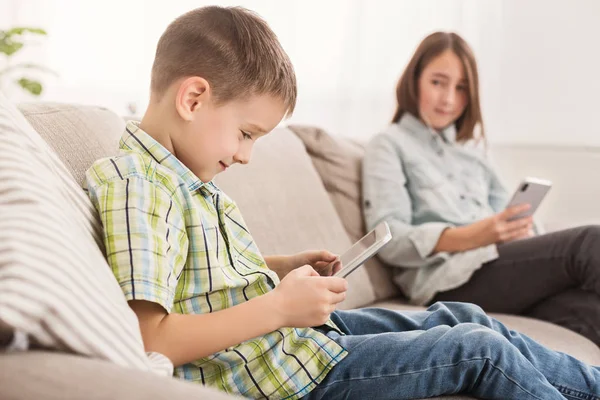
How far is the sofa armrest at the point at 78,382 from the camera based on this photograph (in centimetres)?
71

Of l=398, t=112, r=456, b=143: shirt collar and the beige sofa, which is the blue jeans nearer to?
the beige sofa

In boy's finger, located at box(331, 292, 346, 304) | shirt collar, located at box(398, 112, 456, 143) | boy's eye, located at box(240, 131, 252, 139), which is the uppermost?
boy's eye, located at box(240, 131, 252, 139)

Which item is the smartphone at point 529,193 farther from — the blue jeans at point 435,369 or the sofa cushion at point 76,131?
the sofa cushion at point 76,131

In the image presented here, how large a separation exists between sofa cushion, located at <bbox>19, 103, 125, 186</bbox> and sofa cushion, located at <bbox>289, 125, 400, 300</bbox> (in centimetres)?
88

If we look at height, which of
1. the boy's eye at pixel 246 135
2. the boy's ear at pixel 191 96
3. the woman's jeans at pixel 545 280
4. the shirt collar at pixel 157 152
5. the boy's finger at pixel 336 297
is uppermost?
the boy's ear at pixel 191 96

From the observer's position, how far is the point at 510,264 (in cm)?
222

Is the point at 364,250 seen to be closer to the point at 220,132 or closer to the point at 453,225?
the point at 220,132

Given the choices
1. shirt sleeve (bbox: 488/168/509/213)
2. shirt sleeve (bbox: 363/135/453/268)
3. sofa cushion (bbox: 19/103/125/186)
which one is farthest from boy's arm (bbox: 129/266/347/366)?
shirt sleeve (bbox: 488/168/509/213)

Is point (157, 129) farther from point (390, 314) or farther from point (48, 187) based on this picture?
point (390, 314)

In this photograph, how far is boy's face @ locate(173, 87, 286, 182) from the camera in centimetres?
120

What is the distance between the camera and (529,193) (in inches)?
88.0

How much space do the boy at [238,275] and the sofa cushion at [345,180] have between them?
3.23 feet

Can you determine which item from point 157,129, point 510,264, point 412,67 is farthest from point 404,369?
point 412,67

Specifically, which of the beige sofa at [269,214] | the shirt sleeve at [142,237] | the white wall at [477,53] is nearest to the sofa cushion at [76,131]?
the beige sofa at [269,214]
